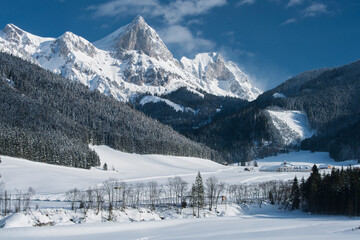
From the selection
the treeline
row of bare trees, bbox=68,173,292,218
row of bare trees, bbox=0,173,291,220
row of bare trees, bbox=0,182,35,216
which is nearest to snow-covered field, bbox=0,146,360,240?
row of bare trees, bbox=0,173,291,220

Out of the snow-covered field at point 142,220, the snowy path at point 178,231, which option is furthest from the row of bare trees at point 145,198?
the snowy path at point 178,231

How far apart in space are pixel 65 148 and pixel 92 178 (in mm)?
28018

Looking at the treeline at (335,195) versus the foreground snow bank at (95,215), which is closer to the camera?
the foreground snow bank at (95,215)

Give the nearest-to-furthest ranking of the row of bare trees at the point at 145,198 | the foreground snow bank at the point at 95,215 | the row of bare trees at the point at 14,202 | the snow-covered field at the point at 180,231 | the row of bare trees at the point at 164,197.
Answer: the snow-covered field at the point at 180,231
the foreground snow bank at the point at 95,215
the row of bare trees at the point at 14,202
the row of bare trees at the point at 145,198
the row of bare trees at the point at 164,197

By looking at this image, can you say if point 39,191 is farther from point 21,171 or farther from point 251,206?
point 251,206

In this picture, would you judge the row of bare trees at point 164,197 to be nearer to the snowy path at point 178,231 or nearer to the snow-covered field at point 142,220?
the snow-covered field at point 142,220

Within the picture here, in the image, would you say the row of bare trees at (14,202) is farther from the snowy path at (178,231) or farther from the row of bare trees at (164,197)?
the snowy path at (178,231)

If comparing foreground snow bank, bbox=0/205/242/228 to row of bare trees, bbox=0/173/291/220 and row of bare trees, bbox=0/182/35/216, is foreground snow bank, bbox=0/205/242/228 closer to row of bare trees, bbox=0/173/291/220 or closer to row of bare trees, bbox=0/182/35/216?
row of bare trees, bbox=0/173/291/220

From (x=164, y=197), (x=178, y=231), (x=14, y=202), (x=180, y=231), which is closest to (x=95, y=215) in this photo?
(x=178, y=231)

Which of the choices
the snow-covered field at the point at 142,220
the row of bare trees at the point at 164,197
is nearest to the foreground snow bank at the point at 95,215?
the snow-covered field at the point at 142,220

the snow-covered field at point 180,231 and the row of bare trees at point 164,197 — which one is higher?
the row of bare trees at point 164,197

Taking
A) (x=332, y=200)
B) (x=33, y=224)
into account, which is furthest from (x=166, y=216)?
(x=332, y=200)

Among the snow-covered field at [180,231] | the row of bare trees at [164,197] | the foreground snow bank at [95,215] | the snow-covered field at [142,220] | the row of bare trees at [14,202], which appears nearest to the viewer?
the snow-covered field at [180,231]

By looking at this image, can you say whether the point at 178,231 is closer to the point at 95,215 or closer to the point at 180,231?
the point at 180,231
